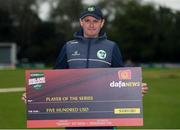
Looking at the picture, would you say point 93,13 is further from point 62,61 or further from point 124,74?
point 124,74

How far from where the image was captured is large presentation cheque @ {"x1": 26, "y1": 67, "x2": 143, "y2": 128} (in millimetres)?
5391

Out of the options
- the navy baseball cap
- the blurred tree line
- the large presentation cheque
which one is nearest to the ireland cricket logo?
the large presentation cheque

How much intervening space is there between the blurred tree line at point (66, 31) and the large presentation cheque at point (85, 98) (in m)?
79.0

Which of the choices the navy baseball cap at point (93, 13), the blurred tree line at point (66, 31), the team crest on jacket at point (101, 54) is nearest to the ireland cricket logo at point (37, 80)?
the team crest on jacket at point (101, 54)

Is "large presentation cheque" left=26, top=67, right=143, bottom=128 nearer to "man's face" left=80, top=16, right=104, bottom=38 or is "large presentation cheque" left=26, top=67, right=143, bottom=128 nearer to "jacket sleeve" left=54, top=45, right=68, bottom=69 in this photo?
"jacket sleeve" left=54, top=45, right=68, bottom=69

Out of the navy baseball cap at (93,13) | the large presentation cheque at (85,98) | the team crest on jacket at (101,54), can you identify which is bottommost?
the large presentation cheque at (85,98)

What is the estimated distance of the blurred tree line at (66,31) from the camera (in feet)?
287

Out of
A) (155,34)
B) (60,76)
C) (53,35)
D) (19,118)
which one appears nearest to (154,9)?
(155,34)

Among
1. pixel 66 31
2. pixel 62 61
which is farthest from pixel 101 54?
pixel 66 31

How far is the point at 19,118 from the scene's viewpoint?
15.7m

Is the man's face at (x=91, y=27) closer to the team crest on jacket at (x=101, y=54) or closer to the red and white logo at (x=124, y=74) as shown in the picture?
the team crest on jacket at (x=101, y=54)

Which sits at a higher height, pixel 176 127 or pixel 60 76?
pixel 60 76

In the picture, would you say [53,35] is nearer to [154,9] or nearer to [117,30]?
[117,30]

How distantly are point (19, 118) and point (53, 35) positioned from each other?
240 feet
